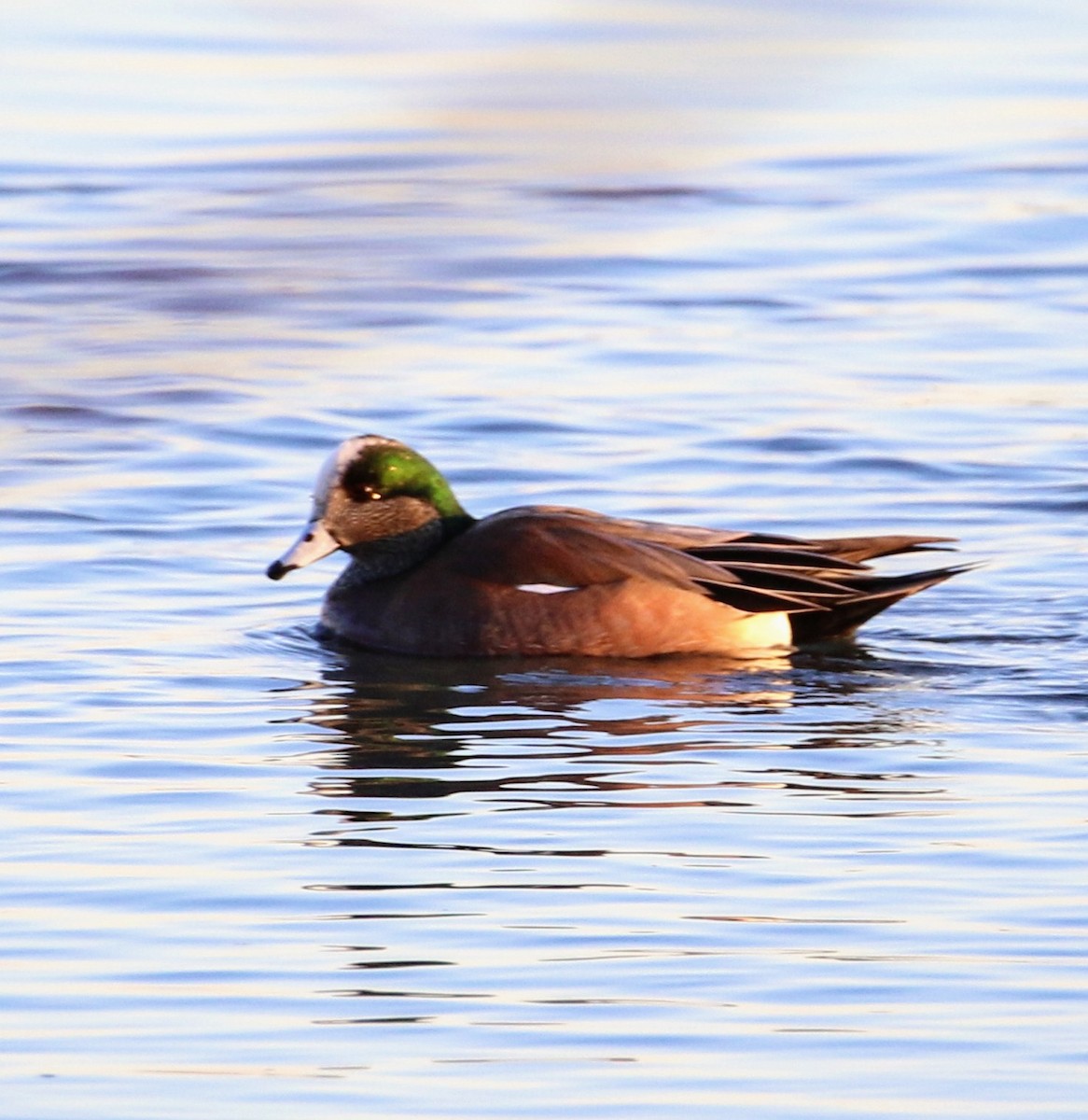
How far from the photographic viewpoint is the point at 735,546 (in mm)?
9391

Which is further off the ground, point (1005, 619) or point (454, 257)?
point (454, 257)

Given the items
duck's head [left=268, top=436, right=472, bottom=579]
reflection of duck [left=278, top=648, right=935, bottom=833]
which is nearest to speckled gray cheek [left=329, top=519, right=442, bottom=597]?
duck's head [left=268, top=436, right=472, bottom=579]

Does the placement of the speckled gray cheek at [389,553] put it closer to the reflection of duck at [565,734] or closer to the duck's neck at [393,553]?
the duck's neck at [393,553]

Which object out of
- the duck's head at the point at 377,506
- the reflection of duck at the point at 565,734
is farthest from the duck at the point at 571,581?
the reflection of duck at the point at 565,734

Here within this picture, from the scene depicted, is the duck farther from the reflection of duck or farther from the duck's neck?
the reflection of duck

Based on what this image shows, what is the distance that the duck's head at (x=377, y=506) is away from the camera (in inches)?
379

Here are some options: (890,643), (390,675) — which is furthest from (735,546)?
(390,675)

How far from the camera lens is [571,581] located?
9.14 m

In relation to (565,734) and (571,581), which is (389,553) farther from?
(565,734)

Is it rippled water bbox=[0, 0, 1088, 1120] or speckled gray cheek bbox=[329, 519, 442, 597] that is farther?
speckled gray cheek bbox=[329, 519, 442, 597]

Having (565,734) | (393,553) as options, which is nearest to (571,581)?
(393,553)

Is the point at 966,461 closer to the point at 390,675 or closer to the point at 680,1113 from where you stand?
the point at 390,675

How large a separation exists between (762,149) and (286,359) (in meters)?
0.57

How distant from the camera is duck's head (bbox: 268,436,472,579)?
9625 millimetres
